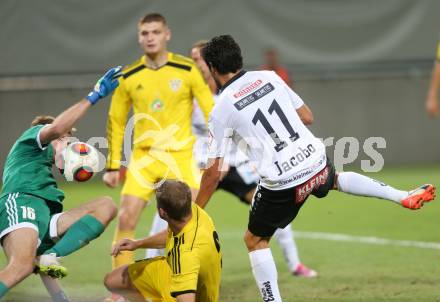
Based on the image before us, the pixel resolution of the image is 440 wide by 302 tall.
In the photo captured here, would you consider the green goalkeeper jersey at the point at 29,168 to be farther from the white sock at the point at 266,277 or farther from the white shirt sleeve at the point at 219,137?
the white sock at the point at 266,277

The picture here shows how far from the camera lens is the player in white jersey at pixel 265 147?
6199mm

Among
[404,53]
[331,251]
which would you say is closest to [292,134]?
[331,251]

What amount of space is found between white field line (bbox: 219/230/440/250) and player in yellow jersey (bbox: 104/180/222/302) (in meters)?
4.30

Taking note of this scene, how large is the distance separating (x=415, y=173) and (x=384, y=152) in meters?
1.72

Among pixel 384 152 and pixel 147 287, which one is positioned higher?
pixel 147 287

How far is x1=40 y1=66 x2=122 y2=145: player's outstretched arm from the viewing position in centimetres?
626

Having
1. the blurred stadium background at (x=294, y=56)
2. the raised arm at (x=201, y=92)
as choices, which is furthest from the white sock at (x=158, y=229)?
the blurred stadium background at (x=294, y=56)

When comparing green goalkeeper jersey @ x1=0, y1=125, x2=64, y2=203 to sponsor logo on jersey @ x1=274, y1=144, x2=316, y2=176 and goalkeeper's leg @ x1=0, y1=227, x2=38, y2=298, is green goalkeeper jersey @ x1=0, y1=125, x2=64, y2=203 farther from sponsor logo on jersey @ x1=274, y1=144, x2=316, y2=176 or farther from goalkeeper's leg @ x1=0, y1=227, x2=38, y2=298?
sponsor logo on jersey @ x1=274, y1=144, x2=316, y2=176

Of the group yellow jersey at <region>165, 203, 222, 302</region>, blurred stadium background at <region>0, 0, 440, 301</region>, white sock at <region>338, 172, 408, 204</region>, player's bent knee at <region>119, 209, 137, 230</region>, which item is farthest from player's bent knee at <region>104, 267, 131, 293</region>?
blurred stadium background at <region>0, 0, 440, 301</region>

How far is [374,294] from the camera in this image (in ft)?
24.0

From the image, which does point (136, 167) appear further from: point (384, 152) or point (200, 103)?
point (384, 152)

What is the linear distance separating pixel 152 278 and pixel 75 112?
4.25 ft

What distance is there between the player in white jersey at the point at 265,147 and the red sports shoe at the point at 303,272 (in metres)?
2.10

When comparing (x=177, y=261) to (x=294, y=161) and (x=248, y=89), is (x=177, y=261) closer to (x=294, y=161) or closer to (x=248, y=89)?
(x=294, y=161)
